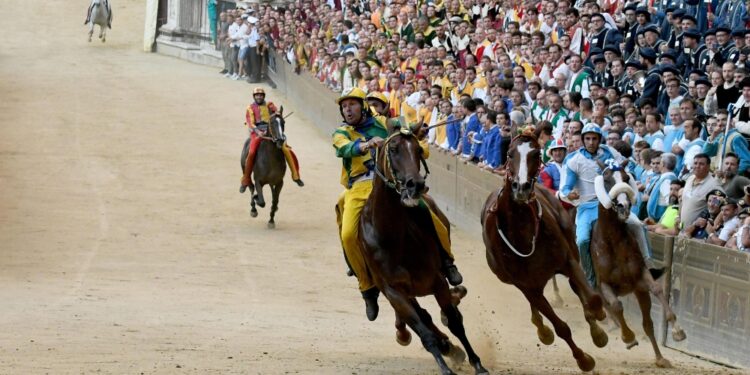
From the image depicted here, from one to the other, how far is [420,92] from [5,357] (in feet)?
45.4

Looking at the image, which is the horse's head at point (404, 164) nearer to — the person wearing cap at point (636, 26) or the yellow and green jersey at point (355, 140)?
the yellow and green jersey at point (355, 140)

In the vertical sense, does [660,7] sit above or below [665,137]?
above

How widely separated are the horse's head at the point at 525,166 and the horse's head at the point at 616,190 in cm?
181

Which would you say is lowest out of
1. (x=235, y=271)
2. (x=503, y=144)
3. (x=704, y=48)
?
(x=235, y=271)

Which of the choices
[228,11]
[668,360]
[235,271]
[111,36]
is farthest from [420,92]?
[111,36]

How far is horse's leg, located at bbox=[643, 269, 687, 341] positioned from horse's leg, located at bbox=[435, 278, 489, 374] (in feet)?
6.67

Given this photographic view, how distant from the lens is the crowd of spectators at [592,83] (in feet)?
53.7

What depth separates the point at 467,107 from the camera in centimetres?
2316

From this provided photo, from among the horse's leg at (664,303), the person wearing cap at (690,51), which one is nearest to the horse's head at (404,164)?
the horse's leg at (664,303)

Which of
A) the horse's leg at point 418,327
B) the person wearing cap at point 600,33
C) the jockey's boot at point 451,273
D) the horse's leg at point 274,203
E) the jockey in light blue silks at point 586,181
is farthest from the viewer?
the horse's leg at point 274,203

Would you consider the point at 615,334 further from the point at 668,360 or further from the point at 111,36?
the point at 111,36

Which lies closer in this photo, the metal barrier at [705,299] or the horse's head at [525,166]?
the horse's head at [525,166]

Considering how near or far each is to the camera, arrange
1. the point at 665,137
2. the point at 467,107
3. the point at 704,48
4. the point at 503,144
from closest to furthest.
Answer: the point at 665,137, the point at 704,48, the point at 503,144, the point at 467,107

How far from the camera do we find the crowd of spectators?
16359 mm
